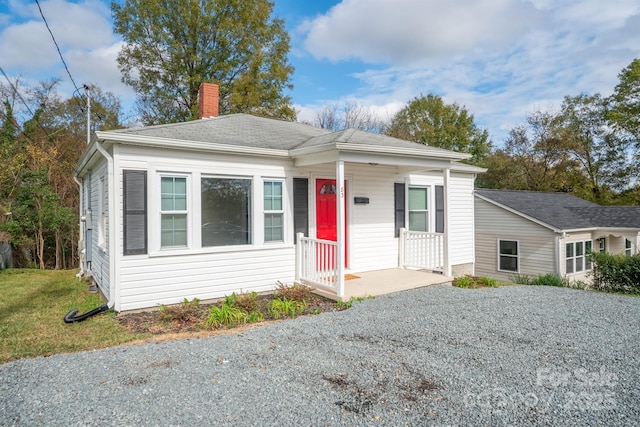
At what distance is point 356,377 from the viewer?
3385 mm

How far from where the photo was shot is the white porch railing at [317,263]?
21.6 ft

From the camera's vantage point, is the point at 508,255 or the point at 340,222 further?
the point at 508,255

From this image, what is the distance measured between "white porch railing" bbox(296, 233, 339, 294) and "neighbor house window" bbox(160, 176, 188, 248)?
7.17 feet

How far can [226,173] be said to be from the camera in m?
6.55

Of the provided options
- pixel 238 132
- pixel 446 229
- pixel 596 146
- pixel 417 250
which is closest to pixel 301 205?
pixel 238 132

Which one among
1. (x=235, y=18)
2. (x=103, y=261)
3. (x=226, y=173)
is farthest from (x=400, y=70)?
(x=103, y=261)

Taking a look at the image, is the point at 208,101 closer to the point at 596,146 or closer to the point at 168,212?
the point at 168,212

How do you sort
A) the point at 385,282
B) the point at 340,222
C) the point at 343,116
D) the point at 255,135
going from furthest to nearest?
the point at 343,116 → the point at 255,135 → the point at 385,282 → the point at 340,222

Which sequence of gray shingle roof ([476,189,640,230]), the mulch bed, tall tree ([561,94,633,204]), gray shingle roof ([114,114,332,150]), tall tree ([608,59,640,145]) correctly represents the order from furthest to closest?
tall tree ([561,94,633,204]) → tall tree ([608,59,640,145]) → gray shingle roof ([476,189,640,230]) → gray shingle roof ([114,114,332,150]) → the mulch bed

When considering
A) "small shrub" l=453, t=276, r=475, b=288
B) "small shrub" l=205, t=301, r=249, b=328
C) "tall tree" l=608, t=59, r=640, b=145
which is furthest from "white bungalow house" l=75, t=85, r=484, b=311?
"tall tree" l=608, t=59, r=640, b=145

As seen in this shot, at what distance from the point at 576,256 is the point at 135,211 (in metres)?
16.6

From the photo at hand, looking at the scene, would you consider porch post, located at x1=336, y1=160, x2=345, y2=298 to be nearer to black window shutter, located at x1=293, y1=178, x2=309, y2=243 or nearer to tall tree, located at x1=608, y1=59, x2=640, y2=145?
black window shutter, located at x1=293, y1=178, x2=309, y2=243

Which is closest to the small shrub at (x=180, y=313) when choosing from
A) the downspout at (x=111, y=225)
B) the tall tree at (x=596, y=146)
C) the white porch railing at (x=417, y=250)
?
the downspout at (x=111, y=225)

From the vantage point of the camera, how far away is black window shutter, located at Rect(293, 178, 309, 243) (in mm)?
7262
